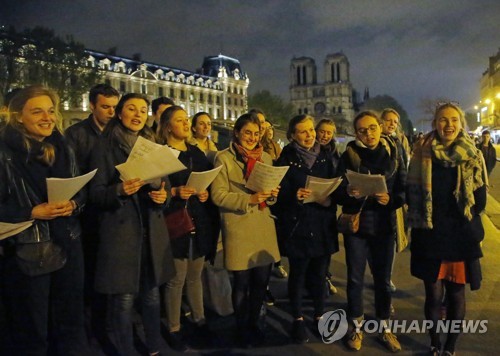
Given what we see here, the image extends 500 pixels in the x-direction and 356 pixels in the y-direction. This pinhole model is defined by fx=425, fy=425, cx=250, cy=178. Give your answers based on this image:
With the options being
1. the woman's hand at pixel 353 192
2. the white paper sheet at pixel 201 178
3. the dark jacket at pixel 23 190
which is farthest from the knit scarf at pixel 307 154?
the dark jacket at pixel 23 190

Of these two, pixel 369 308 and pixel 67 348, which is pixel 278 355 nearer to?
pixel 369 308

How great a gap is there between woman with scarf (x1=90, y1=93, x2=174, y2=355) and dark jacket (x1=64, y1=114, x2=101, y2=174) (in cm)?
66

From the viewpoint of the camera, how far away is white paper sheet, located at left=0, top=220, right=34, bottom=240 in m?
2.71

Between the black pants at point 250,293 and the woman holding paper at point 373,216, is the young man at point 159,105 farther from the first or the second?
the woman holding paper at point 373,216

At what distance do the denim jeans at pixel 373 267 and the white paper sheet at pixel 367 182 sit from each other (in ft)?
1.55

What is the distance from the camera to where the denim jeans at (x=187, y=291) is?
390 centimetres

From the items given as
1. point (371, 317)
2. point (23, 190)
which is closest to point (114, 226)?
point (23, 190)

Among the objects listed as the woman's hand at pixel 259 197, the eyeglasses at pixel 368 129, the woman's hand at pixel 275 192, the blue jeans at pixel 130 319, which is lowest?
the blue jeans at pixel 130 319

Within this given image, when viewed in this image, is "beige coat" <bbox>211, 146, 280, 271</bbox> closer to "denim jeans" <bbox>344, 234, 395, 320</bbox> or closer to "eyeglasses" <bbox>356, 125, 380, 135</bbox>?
"denim jeans" <bbox>344, 234, 395, 320</bbox>

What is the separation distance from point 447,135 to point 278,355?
2331 millimetres

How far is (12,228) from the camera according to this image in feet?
9.05

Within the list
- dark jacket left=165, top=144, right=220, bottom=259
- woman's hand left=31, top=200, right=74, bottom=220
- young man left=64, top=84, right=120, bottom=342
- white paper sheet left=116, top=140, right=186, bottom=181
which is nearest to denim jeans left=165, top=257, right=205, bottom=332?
dark jacket left=165, top=144, right=220, bottom=259

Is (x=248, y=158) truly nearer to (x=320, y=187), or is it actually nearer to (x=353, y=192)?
(x=320, y=187)

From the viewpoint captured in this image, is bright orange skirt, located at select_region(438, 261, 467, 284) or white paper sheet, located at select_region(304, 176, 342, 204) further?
white paper sheet, located at select_region(304, 176, 342, 204)
